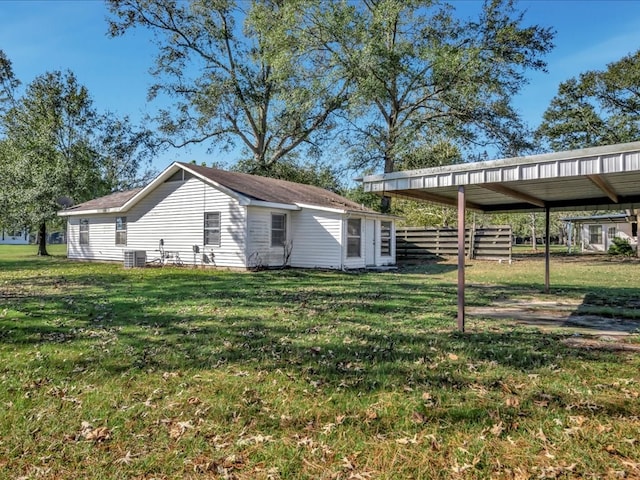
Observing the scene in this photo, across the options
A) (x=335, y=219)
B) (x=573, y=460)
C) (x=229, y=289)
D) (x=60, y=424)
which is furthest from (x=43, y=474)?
(x=335, y=219)

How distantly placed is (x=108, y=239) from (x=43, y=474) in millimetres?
19671

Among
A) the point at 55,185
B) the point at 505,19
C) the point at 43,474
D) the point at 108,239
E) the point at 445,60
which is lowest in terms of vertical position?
the point at 43,474

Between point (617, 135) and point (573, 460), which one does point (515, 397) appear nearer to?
point (573, 460)

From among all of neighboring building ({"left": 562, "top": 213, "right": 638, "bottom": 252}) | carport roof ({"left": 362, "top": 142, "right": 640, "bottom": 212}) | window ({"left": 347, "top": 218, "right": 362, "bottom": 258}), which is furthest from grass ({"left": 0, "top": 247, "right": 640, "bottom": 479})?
neighboring building ({"left": 562, "top": 213, "right": 638, "bottom": 252})

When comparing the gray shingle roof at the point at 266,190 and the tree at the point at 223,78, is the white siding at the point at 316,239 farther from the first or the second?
the tree at the point at 223,78

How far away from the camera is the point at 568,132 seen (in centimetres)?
2506

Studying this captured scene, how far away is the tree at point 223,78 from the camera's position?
25.5m

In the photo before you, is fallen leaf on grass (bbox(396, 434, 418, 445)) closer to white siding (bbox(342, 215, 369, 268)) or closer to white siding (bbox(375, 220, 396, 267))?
white siding (bbox(342, 215, 369, 268))

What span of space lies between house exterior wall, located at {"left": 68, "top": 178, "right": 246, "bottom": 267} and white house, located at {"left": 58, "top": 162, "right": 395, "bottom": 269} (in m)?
0.04

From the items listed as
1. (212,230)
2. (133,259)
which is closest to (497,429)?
(212,230)

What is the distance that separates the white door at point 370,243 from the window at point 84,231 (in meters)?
14.1

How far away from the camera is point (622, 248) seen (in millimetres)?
26328

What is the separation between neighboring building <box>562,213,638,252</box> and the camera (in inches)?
1123

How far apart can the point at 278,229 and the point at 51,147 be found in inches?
705
